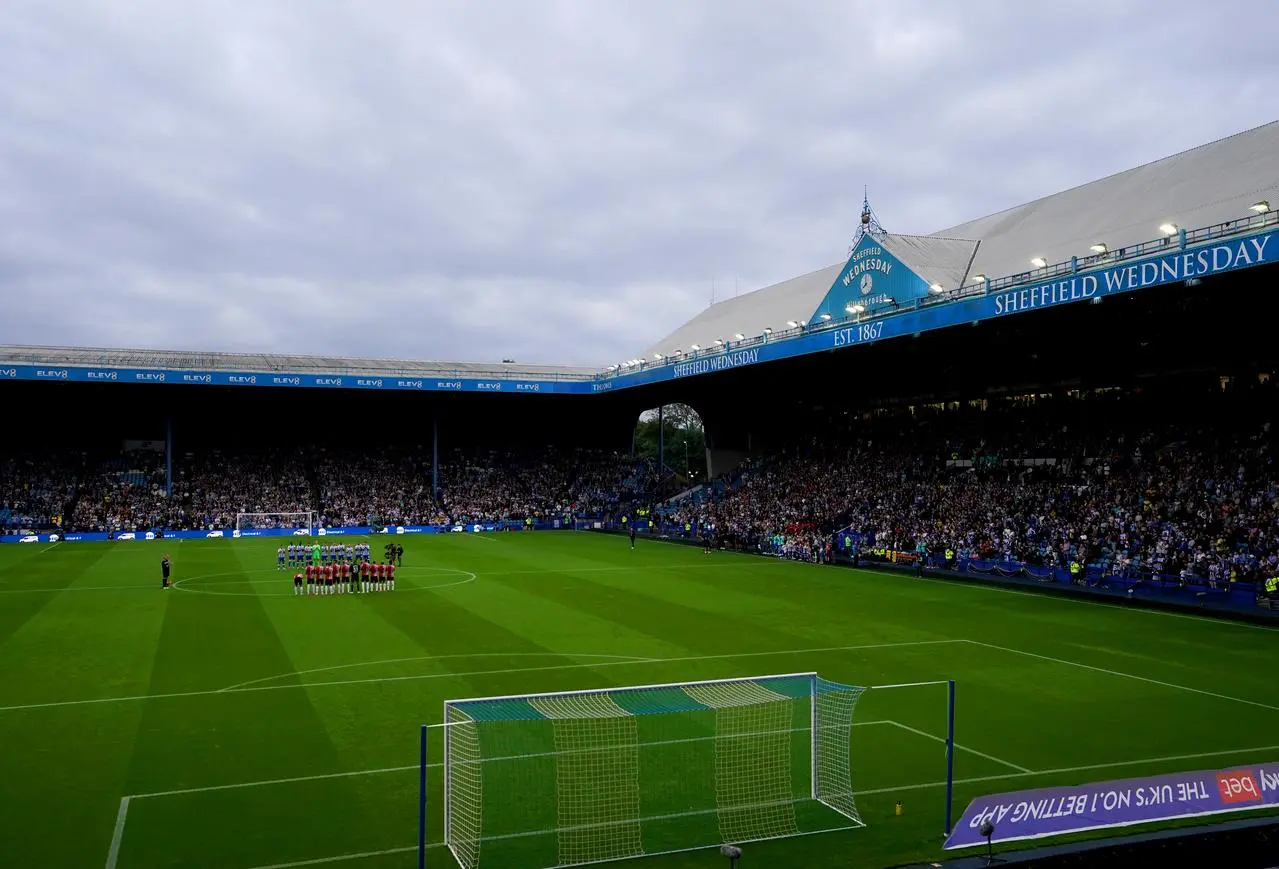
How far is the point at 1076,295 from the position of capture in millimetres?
28078

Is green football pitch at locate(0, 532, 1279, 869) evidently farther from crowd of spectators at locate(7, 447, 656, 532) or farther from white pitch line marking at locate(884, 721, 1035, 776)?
crowd of spectators at locate(7, 447, 656, 532)

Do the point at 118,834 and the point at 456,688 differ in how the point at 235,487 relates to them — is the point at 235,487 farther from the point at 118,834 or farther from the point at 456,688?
the point at 118,834

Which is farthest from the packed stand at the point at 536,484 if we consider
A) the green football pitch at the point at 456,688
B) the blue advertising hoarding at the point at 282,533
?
the green football pitch at the point at 456,688

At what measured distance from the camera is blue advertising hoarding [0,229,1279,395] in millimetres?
24906

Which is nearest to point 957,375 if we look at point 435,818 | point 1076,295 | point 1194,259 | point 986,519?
point 986,519

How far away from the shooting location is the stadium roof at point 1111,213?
32.9m

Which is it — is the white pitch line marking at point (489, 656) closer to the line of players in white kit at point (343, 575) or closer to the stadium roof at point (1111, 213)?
the line of players in white kit at point (343, 575)

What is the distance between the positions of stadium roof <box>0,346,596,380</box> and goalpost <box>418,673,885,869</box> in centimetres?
4633

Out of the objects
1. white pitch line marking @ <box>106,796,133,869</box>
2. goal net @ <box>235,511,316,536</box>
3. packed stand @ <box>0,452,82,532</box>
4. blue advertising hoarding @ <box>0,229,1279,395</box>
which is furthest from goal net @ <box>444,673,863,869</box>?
packed stand @ <box>0,452,82,532</box>

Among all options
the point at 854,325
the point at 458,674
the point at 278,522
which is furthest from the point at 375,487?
the point at 458,674

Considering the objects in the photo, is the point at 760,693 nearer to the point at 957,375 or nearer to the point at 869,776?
the point at 869,776

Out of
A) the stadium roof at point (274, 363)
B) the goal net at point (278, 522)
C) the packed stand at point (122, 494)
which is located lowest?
the goal net at point (278, 522)

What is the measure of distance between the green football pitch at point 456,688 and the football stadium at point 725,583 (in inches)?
3.8

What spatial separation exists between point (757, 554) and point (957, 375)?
13443 mm
